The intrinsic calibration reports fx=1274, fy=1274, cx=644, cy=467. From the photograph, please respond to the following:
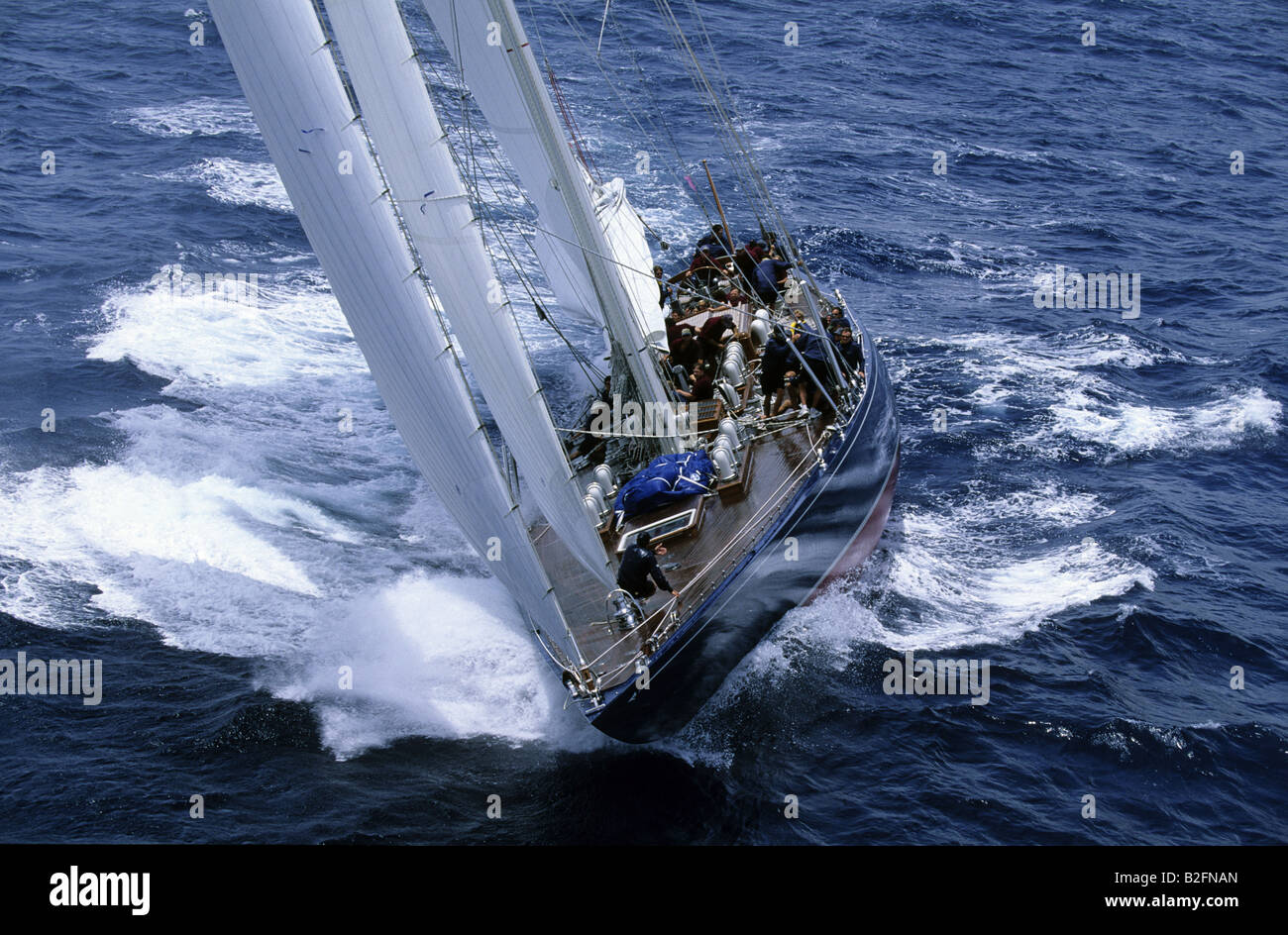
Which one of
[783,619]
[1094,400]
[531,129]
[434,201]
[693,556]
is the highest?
[531,129]

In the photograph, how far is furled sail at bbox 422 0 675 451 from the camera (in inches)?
725

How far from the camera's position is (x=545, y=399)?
62.0 ft

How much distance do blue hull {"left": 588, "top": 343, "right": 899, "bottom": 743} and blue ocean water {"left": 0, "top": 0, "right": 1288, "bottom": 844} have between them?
2.46 feet

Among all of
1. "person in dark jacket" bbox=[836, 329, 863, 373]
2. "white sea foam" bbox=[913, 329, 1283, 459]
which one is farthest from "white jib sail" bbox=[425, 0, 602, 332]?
"white sea foam" bbox=[913, 329, 1283, 459]

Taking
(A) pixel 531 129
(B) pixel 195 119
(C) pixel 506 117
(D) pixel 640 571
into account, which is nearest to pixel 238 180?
(B) pixel 195 119

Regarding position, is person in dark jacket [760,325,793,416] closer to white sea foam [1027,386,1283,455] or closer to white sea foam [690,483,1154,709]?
white sea foam [690,483,1154,709]

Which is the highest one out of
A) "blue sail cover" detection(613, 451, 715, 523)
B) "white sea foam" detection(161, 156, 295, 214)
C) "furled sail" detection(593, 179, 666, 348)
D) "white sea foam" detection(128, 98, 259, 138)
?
"white sea foam" detection(128, 98, 259, 138)

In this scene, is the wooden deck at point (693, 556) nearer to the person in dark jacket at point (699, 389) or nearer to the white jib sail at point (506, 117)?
the person in dark jacket at point (699, 389)

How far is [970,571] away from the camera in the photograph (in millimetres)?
21422


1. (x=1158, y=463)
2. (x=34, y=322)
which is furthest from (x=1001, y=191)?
(x=34, y=322)

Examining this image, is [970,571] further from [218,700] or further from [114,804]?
[114,804]

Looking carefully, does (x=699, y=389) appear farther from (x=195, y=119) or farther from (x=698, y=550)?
(x=195, y=119)

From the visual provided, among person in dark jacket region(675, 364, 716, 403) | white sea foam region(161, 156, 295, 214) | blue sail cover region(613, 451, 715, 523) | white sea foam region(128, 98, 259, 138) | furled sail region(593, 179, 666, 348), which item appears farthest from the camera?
white sea foam region(128, 98, 259, 138)

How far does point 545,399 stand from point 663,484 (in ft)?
7.32
